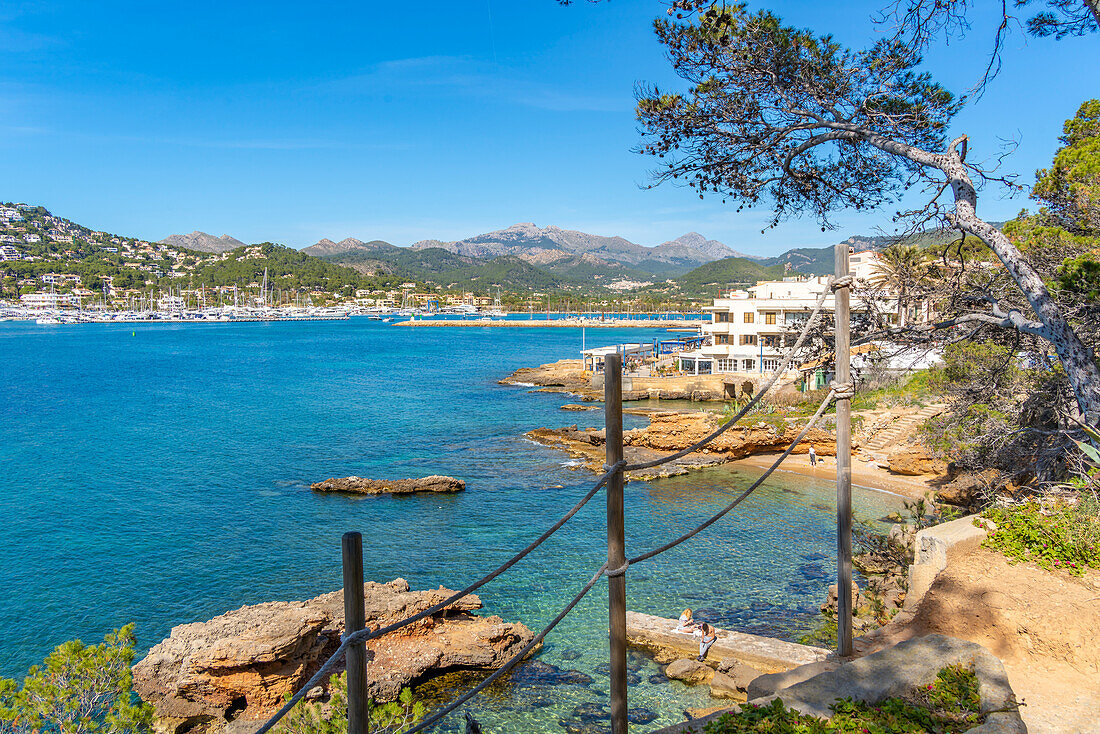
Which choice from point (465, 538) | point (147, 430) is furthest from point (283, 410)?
point (465, 538)

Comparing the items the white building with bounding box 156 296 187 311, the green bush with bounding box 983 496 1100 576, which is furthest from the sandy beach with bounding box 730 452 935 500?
the white building with bounding box 156 296 187 311

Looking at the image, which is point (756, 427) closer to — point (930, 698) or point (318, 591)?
point (318, 591)

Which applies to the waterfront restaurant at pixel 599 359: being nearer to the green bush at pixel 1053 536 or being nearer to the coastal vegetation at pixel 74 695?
the green bush at pixel 1053 536

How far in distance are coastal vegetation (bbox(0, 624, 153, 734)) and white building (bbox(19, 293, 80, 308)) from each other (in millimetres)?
207256

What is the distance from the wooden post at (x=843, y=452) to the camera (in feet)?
17.3

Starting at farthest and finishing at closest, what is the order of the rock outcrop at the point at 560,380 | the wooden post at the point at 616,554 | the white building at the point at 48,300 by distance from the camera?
the white building at the point at 48,300 < the rock outcrop at the point at 560,380 < the wooden post at the point at 616,554

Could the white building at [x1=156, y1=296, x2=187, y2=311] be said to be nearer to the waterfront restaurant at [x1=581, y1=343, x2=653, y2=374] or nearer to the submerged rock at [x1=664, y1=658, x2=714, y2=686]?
the waterfront restaurant at [x1=581, y1=343, x2=653, y2=374]

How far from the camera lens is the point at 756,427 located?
28156 mm

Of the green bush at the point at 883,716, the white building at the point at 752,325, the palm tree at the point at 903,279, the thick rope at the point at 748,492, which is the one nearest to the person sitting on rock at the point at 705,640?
the palm tree at the point at 903,279

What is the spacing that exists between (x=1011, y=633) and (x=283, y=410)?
4394 centimetres

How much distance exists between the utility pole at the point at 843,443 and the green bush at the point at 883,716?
0.82 m

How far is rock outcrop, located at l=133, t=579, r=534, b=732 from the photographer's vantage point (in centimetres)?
969

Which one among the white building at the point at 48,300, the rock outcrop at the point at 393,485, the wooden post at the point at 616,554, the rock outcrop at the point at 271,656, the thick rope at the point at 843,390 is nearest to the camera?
the wooden post at the point at 616,554

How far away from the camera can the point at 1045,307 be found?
734cm
